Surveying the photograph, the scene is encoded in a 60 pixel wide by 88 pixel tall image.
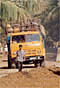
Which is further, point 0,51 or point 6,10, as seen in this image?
point 0,51

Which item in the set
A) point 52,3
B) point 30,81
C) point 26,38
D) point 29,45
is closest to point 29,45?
point 29,45

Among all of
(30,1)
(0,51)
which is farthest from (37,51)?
(0,51)

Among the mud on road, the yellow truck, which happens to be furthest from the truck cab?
the mud on road

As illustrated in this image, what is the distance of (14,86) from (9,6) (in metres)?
20.7

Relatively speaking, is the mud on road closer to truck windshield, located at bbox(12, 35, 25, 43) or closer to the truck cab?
the truck cab

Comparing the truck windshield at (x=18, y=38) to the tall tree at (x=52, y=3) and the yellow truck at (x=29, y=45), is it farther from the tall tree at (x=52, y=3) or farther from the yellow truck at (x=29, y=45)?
the tall tree at (x=52, y=3)

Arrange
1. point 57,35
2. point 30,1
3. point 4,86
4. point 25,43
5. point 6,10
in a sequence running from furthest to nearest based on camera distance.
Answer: point 57,35, point 30,1, point 6,10, point 25,43, point 4,86

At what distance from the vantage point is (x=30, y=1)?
3503 cm

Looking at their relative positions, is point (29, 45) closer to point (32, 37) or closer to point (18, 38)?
point (32, 37)

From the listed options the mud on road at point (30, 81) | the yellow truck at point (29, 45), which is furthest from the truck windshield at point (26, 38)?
the mud on road at point (30, 81)

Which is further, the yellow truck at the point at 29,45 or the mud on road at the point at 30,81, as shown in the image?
the yellow truck at the point at 29,45

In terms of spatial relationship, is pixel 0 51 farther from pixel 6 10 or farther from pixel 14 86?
pixel 14 86

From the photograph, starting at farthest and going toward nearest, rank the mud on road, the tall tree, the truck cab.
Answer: the tall tree, the truck cab, the mud on road

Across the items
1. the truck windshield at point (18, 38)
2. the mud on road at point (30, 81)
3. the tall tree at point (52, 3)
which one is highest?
the tall tree at point (52, 3)
